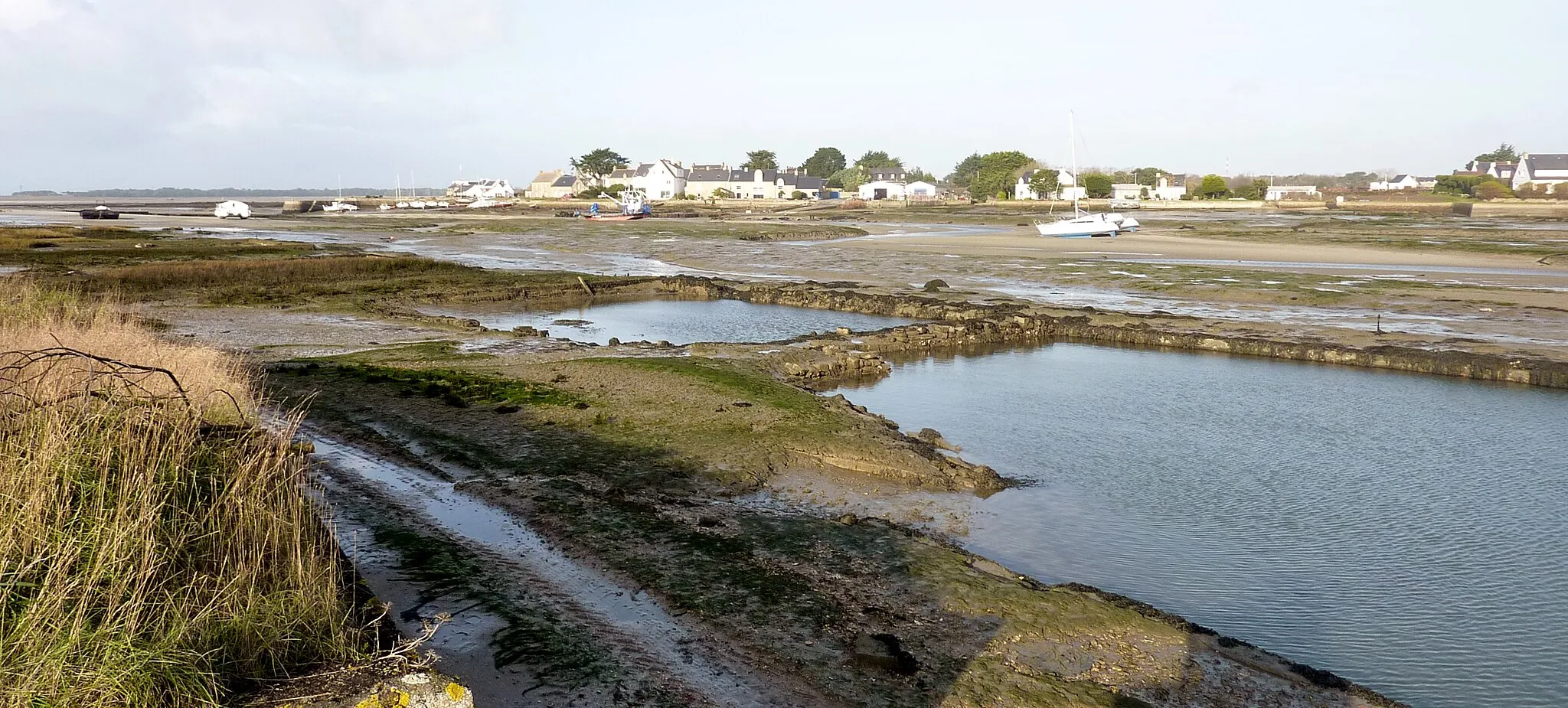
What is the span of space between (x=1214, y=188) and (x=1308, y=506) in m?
133

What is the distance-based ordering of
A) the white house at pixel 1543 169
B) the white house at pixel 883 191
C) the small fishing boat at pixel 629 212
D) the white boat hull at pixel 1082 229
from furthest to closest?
the white house at pixel 883 191 < the white house at pixel 1543 169 < the small fishing boat at pixel 629 212 < the white boat hull at pixel 1082 229

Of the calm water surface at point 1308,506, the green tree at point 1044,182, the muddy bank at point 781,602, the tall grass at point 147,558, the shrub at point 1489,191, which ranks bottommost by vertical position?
the calm water surface at point 1308,506

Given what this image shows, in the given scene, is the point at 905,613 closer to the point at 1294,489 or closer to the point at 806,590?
the point at 806,590

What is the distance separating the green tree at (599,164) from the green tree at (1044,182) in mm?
69213

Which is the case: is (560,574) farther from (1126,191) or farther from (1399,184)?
(1399,184)

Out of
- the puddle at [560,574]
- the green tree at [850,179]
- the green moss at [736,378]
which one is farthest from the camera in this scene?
the green tree at [850,179]

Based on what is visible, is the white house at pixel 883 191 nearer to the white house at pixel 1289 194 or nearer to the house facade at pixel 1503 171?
the white house at pixel 1289 194

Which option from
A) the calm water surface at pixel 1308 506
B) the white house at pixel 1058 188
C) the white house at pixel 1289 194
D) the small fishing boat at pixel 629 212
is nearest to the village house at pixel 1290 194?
the white house at pixel 1289 194

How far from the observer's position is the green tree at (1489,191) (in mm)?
113812

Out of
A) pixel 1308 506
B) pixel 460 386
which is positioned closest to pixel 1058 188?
pixel 460 386

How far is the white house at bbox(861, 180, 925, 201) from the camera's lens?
152 meters

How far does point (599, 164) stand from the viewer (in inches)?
6683

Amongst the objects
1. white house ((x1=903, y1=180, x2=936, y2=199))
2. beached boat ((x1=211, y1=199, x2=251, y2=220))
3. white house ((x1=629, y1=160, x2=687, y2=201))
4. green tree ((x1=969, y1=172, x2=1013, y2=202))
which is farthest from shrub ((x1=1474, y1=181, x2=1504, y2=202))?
beached boat ((x1=211, y1=199, x2=251, y2=220))

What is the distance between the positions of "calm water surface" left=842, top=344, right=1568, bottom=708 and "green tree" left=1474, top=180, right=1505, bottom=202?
111035 millimetres
